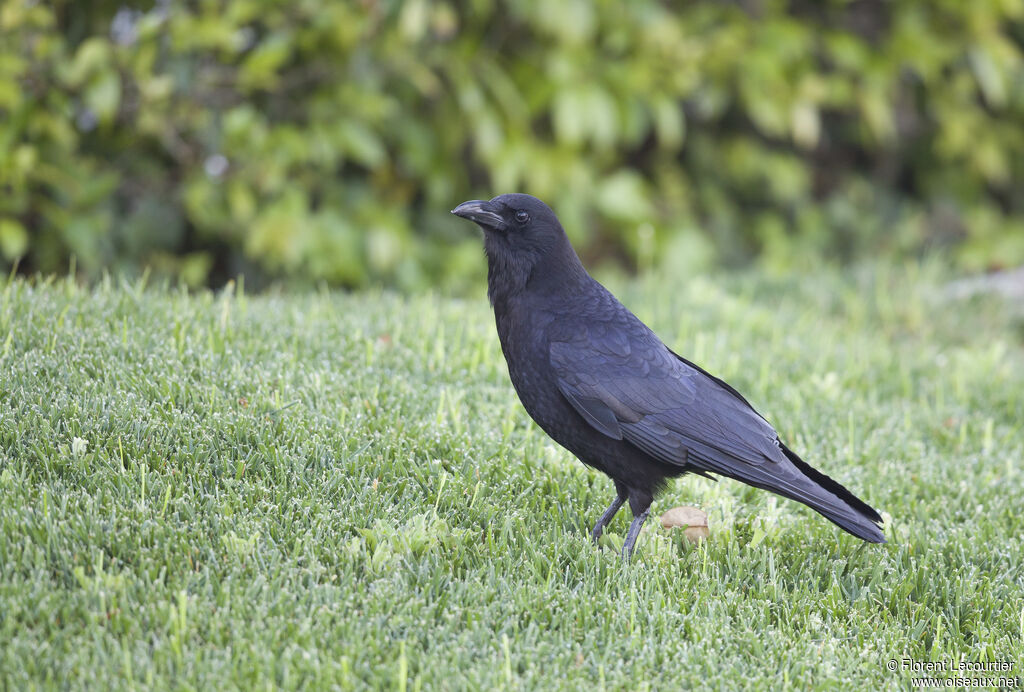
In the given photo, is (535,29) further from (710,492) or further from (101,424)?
(101,424)

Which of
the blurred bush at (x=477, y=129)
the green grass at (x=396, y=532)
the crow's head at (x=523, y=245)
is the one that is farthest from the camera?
the blurred bush at (x=477, y=129)

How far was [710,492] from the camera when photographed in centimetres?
349

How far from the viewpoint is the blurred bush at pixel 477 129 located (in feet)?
17.5

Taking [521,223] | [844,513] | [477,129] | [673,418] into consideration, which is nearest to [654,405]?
[673,418]

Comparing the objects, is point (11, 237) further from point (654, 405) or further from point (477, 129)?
point (654, 405)

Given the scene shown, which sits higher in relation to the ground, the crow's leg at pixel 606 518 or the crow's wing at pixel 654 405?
the crow's wing at pixel 654 405

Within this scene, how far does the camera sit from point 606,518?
3.12 meters

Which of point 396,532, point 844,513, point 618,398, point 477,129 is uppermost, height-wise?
point 477,129

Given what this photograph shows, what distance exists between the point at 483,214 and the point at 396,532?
109 centimetres

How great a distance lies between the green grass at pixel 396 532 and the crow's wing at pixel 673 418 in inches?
10.6

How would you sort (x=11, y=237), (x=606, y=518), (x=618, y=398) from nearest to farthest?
(x=618, y=398)
(x=606, y=518)
(x=11, y=237)

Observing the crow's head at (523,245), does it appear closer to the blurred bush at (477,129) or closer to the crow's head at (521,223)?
the crow's head at (521,223)

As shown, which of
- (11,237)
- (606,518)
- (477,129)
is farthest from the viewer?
(477,129)

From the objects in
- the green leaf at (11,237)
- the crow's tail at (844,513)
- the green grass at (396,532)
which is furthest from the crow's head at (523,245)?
the green leaf at (11,237)
